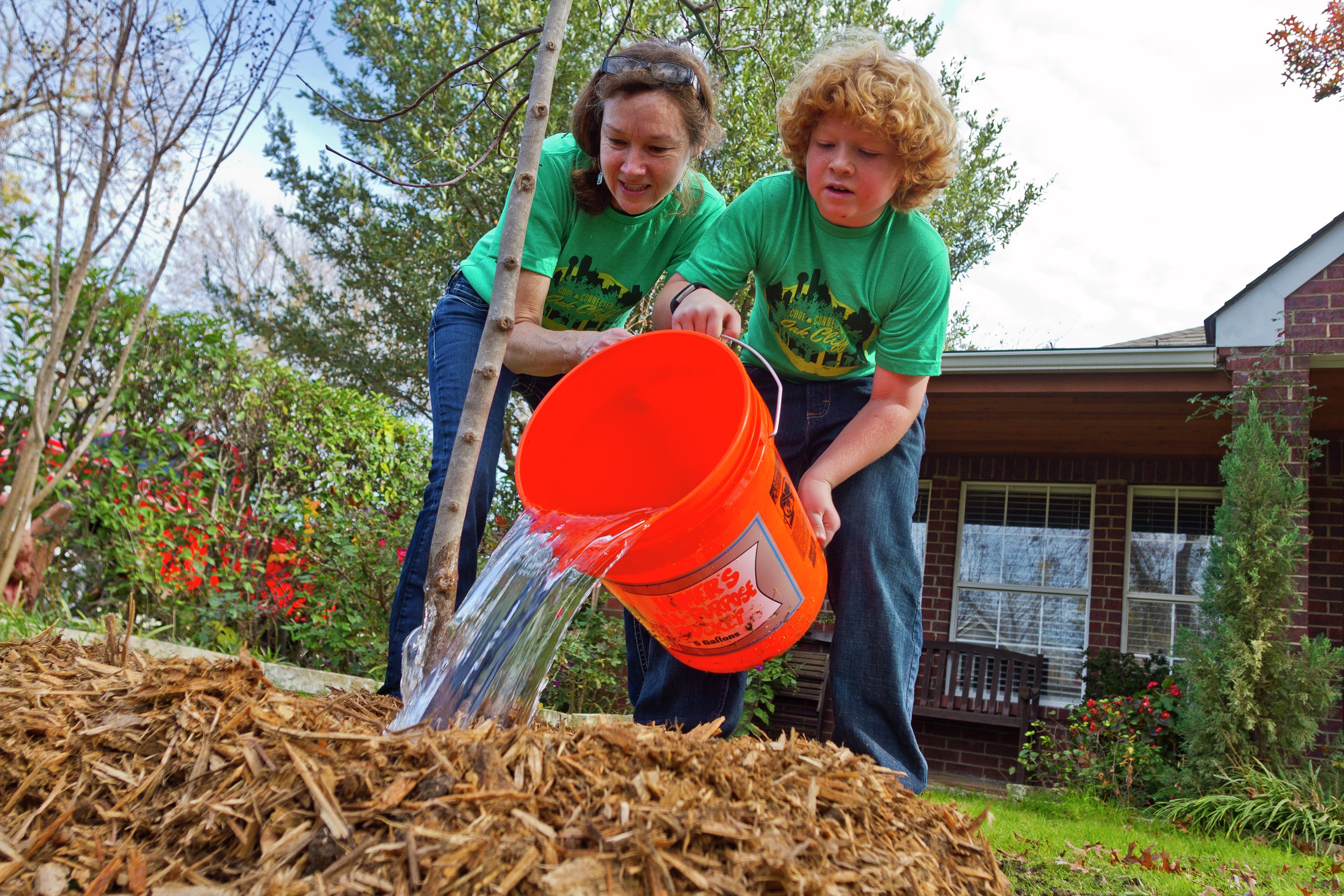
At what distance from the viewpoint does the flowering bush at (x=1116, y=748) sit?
19.4 ft

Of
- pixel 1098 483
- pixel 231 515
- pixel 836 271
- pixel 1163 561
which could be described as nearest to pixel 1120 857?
pixel 836 271

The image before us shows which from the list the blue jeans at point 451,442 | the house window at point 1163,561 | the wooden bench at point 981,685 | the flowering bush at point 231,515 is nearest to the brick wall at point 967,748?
the wooden bench at point 981,685

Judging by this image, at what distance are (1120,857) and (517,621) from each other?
3.11m

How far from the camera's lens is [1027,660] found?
24.9ft

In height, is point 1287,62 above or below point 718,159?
above

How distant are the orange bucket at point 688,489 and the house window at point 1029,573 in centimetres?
702

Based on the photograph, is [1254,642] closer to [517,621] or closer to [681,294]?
[681,294]

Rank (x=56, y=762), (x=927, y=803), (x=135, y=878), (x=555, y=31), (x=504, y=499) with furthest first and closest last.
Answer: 1. (x=504, y=499)
2. (x=555, y=31)
3. (x=927, y=803)
4. (x=56, y=762)
5. (x=135, y=878)

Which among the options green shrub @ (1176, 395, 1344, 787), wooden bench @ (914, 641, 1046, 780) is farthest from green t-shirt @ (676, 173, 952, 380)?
wooden bench @ (914, 641, 1046, 780)

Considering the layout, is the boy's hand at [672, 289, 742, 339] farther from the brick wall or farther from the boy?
the brick wall

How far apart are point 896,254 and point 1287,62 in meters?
11.0

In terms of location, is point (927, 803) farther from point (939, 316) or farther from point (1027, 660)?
point (1027, 660)

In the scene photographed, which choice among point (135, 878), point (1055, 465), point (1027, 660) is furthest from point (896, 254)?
point (1055, 465)

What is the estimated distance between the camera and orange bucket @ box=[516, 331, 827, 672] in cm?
166
